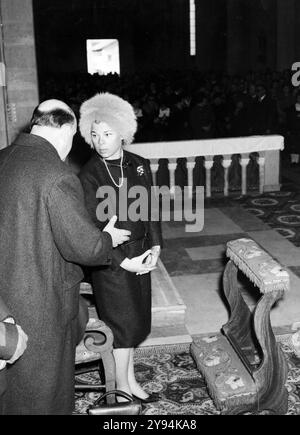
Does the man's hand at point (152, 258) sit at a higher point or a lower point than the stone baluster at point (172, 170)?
higher

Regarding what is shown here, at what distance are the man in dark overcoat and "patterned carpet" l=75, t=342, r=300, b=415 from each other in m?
0.88

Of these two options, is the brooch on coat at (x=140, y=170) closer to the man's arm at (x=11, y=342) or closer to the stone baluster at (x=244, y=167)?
the man's arm at (x=11, y=342)

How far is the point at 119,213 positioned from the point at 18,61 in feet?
10.4

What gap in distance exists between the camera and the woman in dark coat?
335 centimetres

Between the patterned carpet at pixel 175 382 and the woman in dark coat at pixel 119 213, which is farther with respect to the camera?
the patterned carpet at pixel 175 382

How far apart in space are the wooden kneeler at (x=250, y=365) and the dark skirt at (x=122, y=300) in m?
0.60

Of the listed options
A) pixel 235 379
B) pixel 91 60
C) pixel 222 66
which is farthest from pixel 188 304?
pixel 91 60

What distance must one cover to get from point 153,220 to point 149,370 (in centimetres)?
115

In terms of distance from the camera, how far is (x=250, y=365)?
3.73 metres

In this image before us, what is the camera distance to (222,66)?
87.4ft

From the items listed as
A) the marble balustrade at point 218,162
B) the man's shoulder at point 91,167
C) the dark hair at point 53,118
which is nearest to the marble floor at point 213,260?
the marble balustrade at point 218,162

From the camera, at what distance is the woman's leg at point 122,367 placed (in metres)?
3.50
